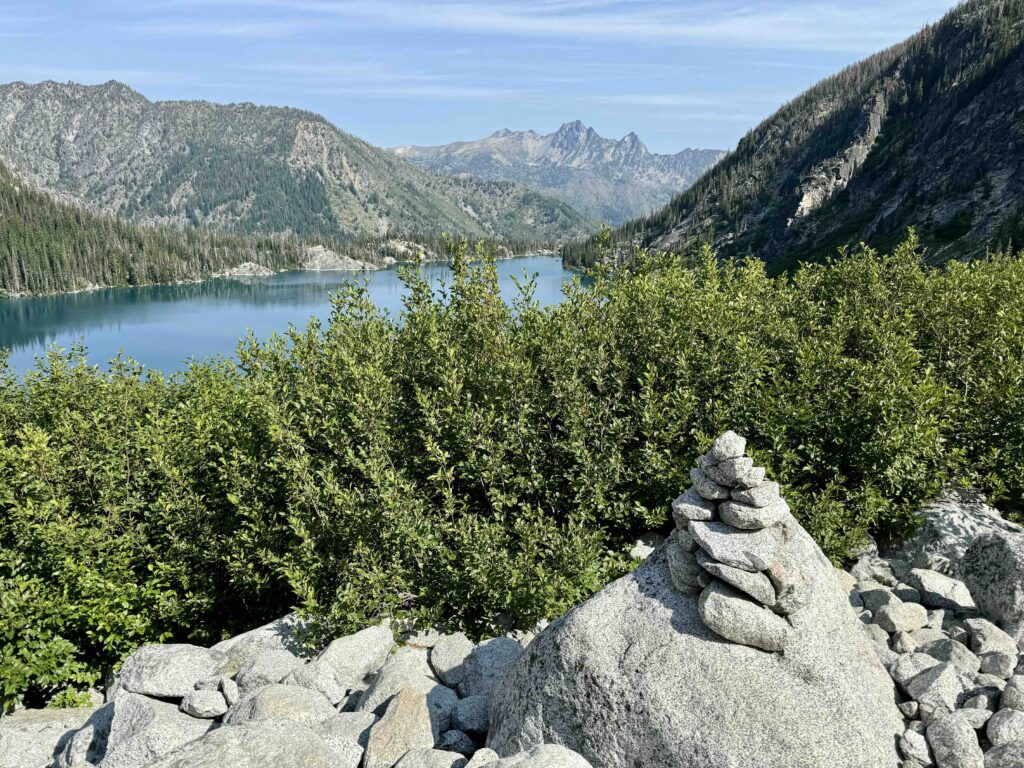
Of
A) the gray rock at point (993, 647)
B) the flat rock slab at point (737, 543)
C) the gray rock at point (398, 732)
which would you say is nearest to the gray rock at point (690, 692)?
the flat rock slab at point (737, 543)

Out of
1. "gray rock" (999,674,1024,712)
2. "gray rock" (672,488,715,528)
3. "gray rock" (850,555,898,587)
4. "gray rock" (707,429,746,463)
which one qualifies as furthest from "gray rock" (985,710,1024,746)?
"gray rock" (850,555,898,587)

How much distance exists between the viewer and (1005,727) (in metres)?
9.35

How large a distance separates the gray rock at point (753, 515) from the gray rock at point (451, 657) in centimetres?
649

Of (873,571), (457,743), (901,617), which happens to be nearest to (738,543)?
(901,617)

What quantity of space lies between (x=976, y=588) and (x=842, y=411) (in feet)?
18.0

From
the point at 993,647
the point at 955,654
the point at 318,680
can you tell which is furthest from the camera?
the point at 318,680

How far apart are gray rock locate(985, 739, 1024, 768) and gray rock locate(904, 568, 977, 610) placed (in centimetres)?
600

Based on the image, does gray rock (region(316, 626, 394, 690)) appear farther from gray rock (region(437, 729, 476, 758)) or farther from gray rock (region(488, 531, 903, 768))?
gray rock (region(488, 531, 903, 768))

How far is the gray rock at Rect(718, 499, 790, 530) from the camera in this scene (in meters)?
10.7

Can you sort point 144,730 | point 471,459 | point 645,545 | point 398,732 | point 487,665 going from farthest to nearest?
point 645,545 < point 471,459 < point 487,665 < point 144,730 < point 398,732

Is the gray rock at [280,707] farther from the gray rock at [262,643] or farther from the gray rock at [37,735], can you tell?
the gray rock at [37,735]

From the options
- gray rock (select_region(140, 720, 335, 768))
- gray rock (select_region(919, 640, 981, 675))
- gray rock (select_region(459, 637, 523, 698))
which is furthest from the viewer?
gray rock (select_region(459, 637, 523, 698))

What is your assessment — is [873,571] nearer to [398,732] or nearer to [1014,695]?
[1014,695]

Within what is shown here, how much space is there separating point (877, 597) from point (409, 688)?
34.0ft
